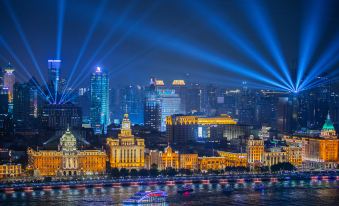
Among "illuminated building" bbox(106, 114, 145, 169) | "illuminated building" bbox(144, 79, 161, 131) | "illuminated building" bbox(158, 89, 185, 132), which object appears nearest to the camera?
"illuminated building" bbox(106, 114, 145, 169)

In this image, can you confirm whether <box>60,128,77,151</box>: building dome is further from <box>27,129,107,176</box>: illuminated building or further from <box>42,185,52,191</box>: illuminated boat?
<box>42,185,52,191</box>: illuminated boat

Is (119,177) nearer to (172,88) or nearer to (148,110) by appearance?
(148,110)

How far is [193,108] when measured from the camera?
210ft

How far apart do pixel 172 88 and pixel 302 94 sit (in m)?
12.9

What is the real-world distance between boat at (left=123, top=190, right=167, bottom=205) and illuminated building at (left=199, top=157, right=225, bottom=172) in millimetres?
9637

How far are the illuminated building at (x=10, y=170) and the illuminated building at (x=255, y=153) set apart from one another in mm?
10869

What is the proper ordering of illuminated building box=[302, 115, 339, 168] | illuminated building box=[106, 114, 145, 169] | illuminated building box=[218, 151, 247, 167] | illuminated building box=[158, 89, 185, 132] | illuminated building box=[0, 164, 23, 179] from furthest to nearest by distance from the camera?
1. illuminated building box=[158, 89, 185, 132]
2. illuminated building box=[302, 115, 339, 168]
3. illuminated building box=[218, 151, 247, 167]
4. illuminated building box=[106, 114, 145, 169]
5. illuminated building box=[0, 164, 23, 179]

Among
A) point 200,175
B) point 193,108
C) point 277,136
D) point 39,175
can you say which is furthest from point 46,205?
point 193,108

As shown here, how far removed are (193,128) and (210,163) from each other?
9.63 metres

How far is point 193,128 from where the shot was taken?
48062 millimetres

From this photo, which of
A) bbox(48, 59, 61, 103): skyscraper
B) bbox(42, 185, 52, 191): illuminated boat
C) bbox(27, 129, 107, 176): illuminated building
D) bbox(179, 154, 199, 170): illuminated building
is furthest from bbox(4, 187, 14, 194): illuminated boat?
bbox(48, 59, 61, 103): skyscraper

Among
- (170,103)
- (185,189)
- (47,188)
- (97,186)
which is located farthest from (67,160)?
(170,103)

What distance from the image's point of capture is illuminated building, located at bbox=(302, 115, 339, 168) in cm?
4186

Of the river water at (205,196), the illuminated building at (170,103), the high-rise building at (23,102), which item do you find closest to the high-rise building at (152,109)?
the illuminated building at (170,103)
